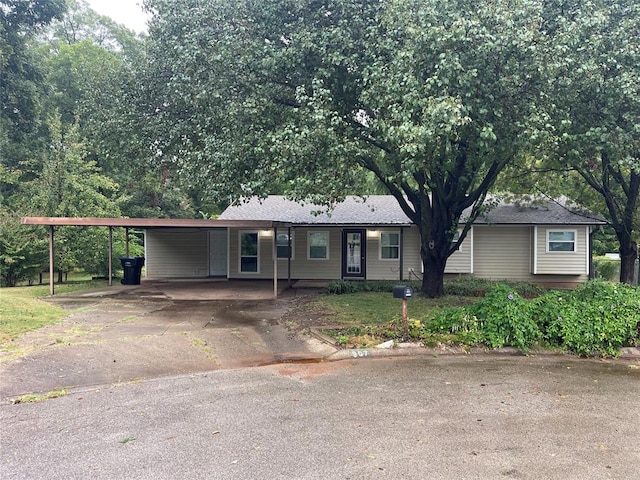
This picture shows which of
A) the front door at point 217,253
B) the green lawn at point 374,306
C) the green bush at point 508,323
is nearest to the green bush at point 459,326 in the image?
the green bush at point 508,323

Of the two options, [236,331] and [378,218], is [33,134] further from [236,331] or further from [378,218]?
[236,331]

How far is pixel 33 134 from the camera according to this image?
22641 mm

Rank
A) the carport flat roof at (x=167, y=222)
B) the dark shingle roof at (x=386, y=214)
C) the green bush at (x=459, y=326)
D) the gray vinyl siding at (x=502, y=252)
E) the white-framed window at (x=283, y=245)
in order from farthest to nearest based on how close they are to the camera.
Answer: the white-framed window at (x=283, y=245) < the gray vinyl siding at (x=502, y=252) < the dark shingle roof at (x=386, y=214) < the carport flat roof at (x=167, y=222) < the green bush at (x=459, y=326)

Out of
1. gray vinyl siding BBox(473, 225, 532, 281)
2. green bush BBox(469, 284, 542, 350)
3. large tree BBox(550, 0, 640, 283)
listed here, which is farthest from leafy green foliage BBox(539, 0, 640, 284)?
gray vinyl siding BBox(473, 225, 532, 281)

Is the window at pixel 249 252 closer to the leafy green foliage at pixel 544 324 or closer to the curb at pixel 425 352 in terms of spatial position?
the leafy green foliage at pixel 544 324

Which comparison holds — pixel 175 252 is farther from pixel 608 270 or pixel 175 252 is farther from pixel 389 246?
pixel 608 270

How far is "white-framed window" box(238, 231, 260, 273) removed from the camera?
56.9 ft

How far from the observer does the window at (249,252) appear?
682 inches

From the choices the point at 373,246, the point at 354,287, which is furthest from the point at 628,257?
the point at 354,287

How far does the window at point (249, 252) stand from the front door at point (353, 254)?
3.43 metres

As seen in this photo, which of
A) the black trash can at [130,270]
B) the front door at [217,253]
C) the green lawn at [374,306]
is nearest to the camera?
the green lawn at [374,306]

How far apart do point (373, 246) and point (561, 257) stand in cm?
669

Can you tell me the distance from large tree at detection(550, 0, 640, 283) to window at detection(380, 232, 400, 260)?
868cm

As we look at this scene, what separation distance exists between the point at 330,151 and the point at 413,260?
10.2 meters
